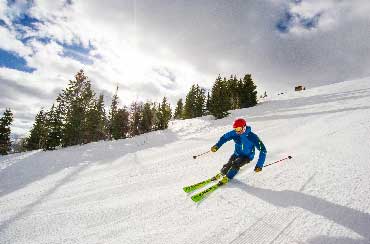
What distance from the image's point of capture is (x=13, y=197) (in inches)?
348

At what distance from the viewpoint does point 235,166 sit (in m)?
7.76

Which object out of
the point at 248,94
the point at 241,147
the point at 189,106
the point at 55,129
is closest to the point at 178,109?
the point at 189,106

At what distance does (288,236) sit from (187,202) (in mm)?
2573

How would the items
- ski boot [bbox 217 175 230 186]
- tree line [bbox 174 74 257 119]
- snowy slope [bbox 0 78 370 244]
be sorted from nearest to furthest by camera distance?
snowy slope [bbox 0 78 370 244] → ski boot [bbox 217 175 230 186] → tree line [bbox 174 74 257 119]

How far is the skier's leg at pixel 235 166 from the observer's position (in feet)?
25.3

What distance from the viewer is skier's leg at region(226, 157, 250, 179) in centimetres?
772

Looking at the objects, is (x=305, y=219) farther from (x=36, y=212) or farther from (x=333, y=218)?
(x=36, y=212)

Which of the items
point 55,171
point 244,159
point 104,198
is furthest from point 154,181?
point 55,171

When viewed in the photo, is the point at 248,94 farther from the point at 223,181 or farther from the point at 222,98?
the point at 223,181

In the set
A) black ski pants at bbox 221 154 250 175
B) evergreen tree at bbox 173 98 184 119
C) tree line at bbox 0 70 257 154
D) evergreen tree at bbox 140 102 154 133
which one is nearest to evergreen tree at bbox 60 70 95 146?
tree line at bbox 0 70 257 154

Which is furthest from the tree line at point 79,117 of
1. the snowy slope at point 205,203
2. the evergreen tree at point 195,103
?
the snowy slope at point 205,203

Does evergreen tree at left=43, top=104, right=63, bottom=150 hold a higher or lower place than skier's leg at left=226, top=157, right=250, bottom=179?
higher

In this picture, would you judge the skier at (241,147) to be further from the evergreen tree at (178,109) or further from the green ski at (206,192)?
the evergreen tree at (178,109)

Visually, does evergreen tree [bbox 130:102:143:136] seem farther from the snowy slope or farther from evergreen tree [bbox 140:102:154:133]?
the snowy slope
